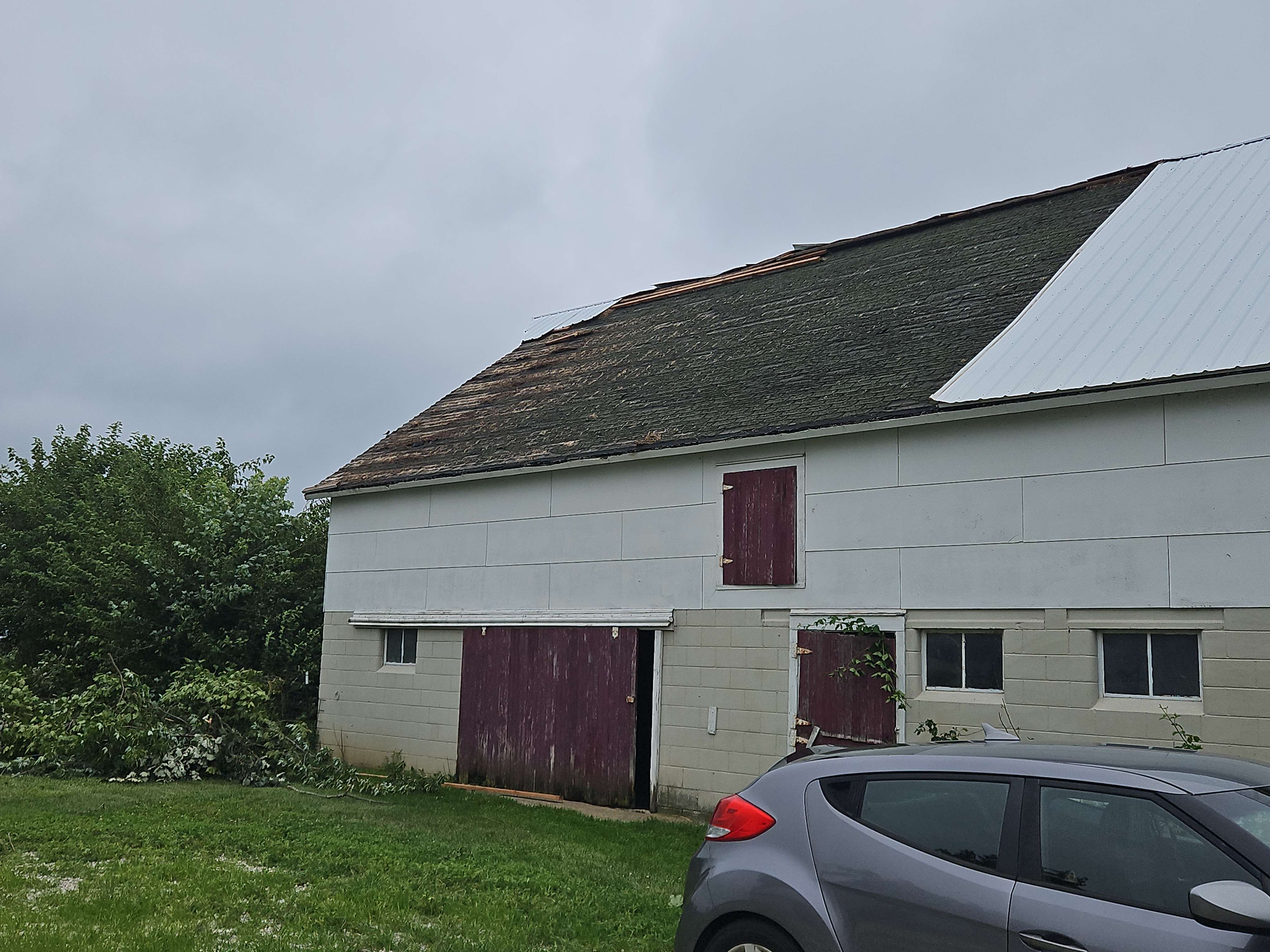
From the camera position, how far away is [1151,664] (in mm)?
9125

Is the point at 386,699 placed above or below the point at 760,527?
below

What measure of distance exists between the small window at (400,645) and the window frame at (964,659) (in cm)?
738

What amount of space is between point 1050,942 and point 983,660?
6.63 meters

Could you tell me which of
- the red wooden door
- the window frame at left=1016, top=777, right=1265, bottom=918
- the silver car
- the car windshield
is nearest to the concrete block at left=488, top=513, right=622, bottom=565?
the red wooden door

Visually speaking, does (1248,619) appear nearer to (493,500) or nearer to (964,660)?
(964,660)

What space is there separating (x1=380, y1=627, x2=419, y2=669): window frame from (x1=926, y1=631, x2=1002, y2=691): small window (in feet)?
24.3

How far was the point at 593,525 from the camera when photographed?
13195 millimetres

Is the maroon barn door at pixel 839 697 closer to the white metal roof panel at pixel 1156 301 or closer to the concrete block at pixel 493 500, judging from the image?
the white metal roof panel at pixel 1156 301

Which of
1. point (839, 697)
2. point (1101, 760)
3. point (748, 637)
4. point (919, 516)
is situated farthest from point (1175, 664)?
point (1101, 760)

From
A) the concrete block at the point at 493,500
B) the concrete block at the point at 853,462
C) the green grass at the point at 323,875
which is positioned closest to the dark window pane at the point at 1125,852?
the green grass at the point at 323,875

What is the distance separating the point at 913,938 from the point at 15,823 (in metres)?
8.53

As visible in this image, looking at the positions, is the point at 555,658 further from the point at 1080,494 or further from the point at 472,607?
the point at 1080,494

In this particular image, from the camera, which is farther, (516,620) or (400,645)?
(400,645)

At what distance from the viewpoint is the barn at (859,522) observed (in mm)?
9125
